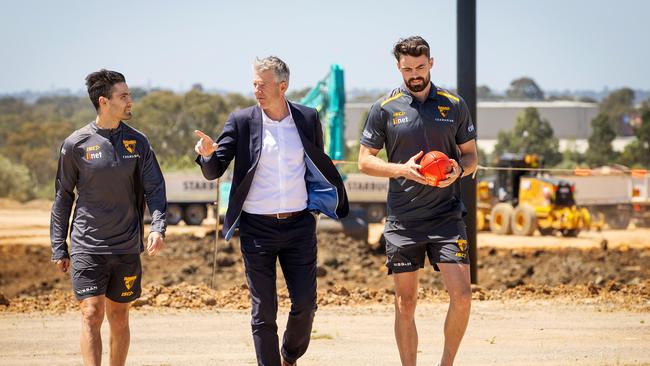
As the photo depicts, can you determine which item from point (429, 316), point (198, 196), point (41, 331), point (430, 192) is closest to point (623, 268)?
point (429, 316)

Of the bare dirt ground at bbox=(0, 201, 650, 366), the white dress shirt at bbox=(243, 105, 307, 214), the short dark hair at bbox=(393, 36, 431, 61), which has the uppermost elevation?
the short dark hair at bbox=(393, 36, 431, 61)

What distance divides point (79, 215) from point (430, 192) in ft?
6.94

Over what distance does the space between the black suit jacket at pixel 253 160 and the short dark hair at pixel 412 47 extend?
0.65m

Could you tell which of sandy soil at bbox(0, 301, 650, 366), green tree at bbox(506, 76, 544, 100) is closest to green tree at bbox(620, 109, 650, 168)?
sandy soil at bbox(0, 301, 650, 366)

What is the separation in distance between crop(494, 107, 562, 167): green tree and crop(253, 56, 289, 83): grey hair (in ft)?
200

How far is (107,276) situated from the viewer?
6.50 meters

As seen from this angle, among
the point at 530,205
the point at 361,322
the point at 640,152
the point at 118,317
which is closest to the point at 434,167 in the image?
the point at 118,317

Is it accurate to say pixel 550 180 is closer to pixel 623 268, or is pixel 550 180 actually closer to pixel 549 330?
pixel 623 268

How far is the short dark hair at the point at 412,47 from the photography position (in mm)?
6730

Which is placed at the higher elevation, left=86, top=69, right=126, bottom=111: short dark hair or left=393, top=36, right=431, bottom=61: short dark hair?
left=393, top=36, right=431, bottom=61: short dark hair

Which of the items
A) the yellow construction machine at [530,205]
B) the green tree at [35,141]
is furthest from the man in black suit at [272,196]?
the green tree at [35,141]

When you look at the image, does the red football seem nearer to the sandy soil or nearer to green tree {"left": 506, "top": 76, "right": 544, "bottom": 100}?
the sandy soil

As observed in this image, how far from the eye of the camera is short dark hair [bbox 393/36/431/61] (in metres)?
6.73

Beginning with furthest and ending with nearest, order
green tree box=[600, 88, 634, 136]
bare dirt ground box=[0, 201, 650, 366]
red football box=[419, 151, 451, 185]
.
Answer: green tree box=[600, 88, 634, 136], bare dirt ground box=[0, 201, 650, 366], red football box=[419, 151, 451, 185]
